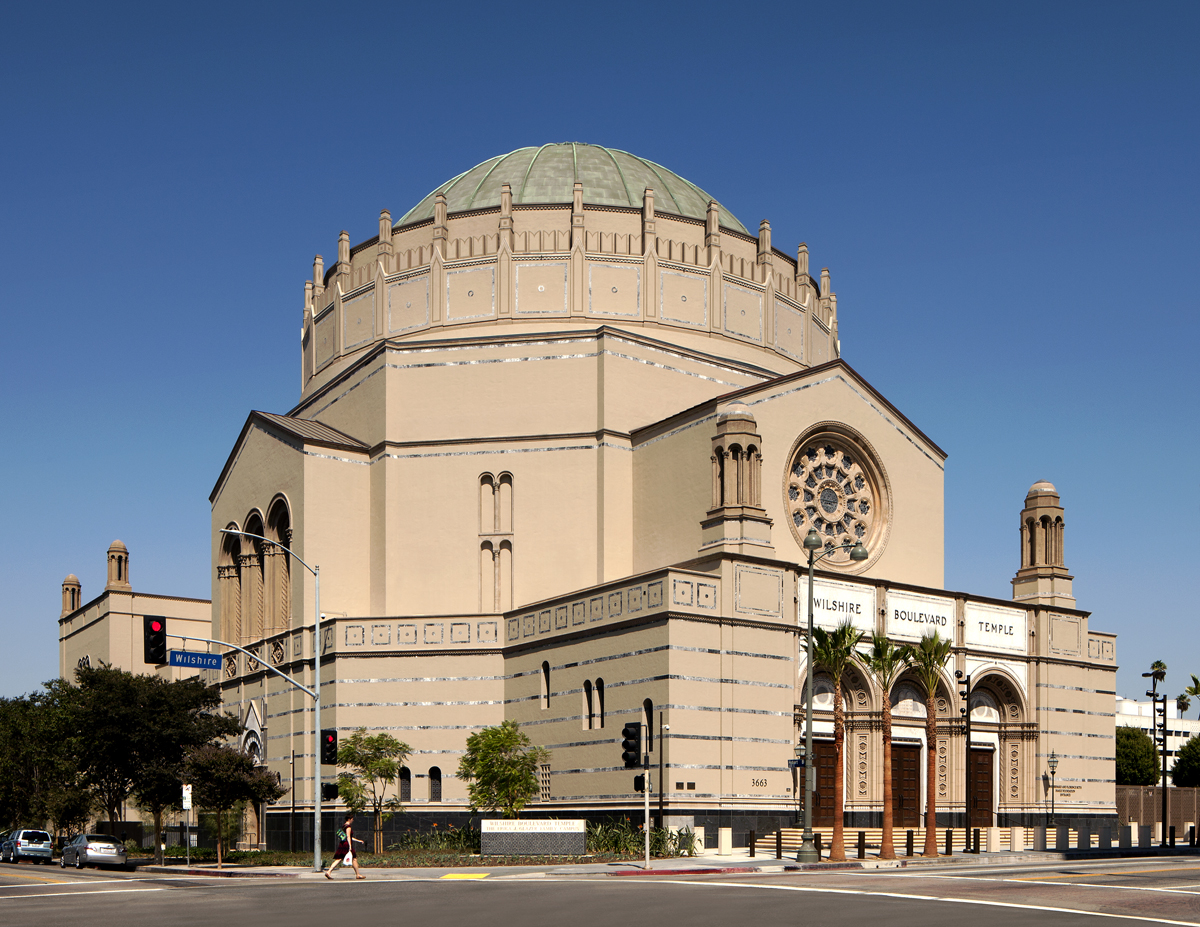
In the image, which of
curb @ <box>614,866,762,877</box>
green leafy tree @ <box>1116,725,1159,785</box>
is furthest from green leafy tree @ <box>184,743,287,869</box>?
green leafy tree @ <box>1116,725,1159,785</box>

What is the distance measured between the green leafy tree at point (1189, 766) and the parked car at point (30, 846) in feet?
227

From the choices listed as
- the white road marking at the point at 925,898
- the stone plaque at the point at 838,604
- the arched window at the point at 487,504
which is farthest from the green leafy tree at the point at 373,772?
the white road marking at the point at 925,898

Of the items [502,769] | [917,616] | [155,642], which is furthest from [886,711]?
[155,642]

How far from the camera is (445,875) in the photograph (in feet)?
112

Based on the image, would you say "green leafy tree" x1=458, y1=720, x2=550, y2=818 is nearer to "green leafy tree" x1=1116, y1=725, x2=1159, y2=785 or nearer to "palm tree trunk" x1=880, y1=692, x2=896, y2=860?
"palm tree trunk" x1=880, y1=692, x2=896, y2=860

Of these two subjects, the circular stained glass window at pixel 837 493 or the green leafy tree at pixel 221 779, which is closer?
the green leafy tree at pixel 221 779

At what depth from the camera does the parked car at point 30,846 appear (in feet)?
166

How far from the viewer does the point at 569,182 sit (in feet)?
189

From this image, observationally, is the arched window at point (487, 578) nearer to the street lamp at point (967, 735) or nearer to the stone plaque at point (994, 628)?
the street lamp at point (967, 735)

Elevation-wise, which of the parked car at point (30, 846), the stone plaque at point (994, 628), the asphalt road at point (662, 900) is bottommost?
the parked car at point (30, 846)

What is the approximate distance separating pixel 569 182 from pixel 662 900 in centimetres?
3914

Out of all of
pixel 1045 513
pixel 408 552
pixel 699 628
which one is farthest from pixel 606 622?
pixel 1045 513

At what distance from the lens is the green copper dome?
57.0 meters

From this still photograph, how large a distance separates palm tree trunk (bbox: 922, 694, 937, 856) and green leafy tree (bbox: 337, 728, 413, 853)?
1700 cm
